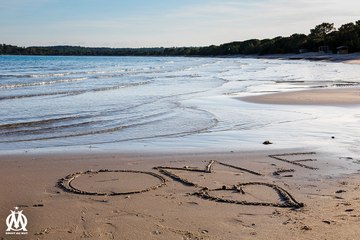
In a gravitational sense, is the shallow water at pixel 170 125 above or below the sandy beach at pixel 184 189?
below

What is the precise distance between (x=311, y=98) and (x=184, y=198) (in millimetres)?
14899

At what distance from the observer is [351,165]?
Result: 7.48 m

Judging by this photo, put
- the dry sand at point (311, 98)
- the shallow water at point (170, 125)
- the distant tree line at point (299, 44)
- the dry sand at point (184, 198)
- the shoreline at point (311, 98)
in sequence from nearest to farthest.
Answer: the dry sand at point (184, 198) → the shallow water at point (170, 125) → the shoreline at point (311, 98) → the dry sand at point (311, 98) → the distant tree line at point (299, 44)

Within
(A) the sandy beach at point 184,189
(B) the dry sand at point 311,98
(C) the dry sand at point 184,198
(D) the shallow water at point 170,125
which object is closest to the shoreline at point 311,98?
(B) the dry sand at point 311,98

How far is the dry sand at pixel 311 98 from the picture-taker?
17.9 metres

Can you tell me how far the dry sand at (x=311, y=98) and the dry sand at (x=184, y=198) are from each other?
10.2 meters

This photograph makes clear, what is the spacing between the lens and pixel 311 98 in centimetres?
1934

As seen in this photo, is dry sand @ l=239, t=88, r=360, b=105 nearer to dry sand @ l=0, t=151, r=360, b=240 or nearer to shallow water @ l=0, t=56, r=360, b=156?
shallow water @ l=0, t=56, r=360, b=156

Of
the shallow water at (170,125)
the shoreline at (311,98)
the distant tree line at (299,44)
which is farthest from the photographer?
the distant tree line at (299,44)

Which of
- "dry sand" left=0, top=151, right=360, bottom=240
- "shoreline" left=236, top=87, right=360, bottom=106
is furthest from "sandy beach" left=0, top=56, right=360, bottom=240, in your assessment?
"shoreline" left=236, top=87, right=360, bottom=106

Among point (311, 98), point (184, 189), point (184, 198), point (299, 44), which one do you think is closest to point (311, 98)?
point (311, 98)

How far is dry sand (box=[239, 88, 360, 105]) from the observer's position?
1788 cm

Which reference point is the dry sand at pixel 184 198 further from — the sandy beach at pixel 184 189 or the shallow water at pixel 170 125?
the shallow water at pixel 170 125

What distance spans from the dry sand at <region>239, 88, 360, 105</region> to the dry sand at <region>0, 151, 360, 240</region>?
33.5ft
